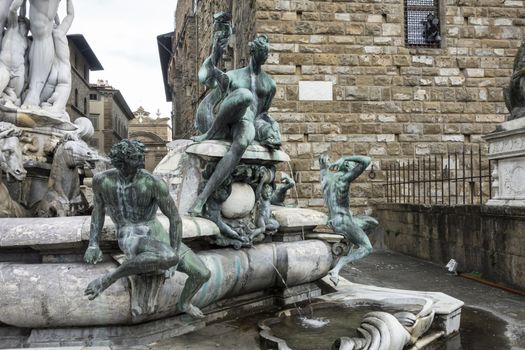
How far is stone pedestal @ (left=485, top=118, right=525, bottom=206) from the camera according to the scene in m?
6.14

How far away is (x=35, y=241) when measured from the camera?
9.86ft

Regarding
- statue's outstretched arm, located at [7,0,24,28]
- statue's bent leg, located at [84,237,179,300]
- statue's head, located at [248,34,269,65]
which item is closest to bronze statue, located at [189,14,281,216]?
statue's head, located at [248,34,269,65]

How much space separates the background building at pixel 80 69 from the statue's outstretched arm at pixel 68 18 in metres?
32.6

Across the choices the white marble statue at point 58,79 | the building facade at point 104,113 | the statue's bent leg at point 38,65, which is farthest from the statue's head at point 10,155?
the building facade at point 104,113

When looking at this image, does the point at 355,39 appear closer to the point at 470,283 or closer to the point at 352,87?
the point at 352,87

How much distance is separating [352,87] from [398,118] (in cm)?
123

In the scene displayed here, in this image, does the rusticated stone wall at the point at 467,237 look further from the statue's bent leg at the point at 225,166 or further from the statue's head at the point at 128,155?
the statue's head at the point at 128,155

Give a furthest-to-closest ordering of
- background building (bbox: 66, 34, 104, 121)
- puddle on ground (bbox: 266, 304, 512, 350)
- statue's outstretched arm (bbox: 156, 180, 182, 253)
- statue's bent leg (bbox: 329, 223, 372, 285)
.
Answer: background building (bbox: 66, 34, 104, 121) → statue's bent leg (bbox: 329, 223, 372, 285) → puddle on ground (bbox: 266, 304, 512, 350) → statue's outstretched arm (bbox: 156, 180, 182, 253)

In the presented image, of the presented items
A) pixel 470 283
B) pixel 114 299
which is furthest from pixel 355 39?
pixel 114 299

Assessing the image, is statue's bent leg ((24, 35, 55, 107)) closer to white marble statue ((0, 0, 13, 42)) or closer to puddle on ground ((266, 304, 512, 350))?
white marble statue ((0, 0, 13, 42))

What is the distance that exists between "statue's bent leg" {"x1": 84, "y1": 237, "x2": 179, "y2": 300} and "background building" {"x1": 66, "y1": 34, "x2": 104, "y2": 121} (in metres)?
37.0

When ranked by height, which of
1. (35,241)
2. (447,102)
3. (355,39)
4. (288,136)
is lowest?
(35,241)

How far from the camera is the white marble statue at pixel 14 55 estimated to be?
19.0 feet

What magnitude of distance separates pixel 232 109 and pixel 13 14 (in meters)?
3.64
